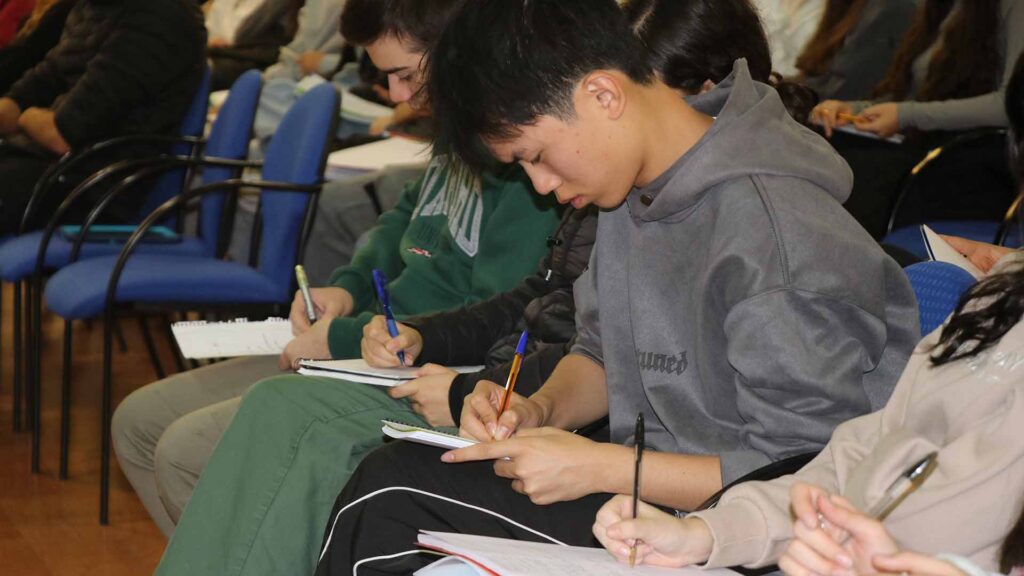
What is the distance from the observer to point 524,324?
84.4 inches

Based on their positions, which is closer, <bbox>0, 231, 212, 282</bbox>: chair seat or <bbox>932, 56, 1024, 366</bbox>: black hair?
<bbox>932, 56, 1024, 366</bbox>: black hair

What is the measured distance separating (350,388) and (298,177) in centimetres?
139

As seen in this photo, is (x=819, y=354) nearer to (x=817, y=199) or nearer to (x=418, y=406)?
(x=817, y=199)

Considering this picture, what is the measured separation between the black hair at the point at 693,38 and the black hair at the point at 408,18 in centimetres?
45

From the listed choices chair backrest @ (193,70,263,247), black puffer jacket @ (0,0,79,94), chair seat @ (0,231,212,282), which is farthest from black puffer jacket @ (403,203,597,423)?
black puffer jacket @ (0,0,79,94)

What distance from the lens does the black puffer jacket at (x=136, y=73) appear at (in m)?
3.93

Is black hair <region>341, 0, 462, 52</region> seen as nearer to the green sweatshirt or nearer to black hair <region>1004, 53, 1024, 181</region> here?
the green sweatshirt

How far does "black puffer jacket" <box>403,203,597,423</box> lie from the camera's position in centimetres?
194

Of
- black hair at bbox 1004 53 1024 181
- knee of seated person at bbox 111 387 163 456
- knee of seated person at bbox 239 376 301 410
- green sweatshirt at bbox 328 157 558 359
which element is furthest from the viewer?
knee of seated person at bbox 111 387 163 456

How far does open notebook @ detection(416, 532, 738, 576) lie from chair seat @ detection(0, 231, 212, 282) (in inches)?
97.1

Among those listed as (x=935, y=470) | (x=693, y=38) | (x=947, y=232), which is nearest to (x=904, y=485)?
(x=935, y=470)

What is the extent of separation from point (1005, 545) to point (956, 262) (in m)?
0.63

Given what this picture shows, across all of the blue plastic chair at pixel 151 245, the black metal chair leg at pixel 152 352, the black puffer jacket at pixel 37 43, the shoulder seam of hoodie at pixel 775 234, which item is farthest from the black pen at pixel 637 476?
the black puffer jacket at pixel 37 43

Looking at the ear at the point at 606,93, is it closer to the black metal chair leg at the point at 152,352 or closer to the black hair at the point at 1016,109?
the black hair at the point at 1016,109
